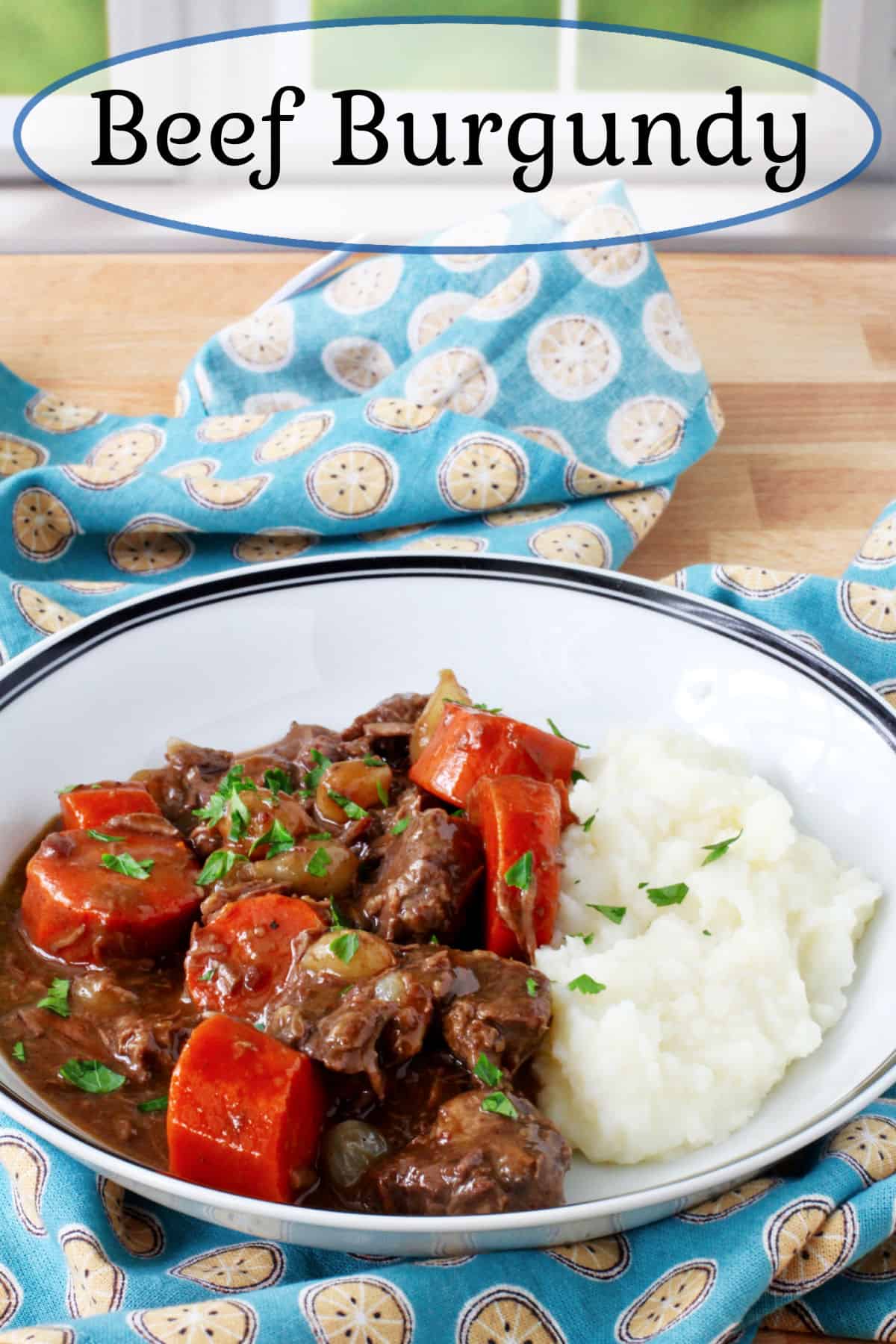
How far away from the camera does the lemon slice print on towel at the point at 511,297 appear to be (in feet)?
19.7

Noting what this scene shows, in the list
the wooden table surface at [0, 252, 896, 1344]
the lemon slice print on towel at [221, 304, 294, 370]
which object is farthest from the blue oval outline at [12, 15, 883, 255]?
the wooden table surface at [0, 252, 896, 1344]

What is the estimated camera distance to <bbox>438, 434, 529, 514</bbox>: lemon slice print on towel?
5.46 meters

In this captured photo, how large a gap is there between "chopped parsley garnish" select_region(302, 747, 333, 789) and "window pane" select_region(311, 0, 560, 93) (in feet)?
23.4

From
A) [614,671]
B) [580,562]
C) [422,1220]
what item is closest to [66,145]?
[580,562]

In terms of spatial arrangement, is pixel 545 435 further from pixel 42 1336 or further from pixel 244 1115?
pixel 42 1336

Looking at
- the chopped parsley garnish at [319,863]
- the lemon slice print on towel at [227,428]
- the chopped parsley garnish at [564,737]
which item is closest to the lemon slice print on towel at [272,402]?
the lemon slice print on towel at [227,428]

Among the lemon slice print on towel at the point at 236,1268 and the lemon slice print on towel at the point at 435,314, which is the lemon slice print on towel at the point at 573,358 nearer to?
the lemon slice print on towel at the point at 435,314

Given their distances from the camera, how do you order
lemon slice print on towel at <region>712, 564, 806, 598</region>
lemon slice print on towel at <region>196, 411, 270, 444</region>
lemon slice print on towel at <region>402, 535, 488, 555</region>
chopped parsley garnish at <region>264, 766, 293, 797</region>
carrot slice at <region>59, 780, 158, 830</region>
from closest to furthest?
carrot slice at <region>59, 780, 158, 830</region>, chopped parsley garnish at <region>264, 766, 293, 797</region>, lemon slice print on towel at <region>712, 564, 806, 598</region>, lemon slice print on towel at <region>402, 535, 488, 555</region>, lemon slice print on towel at <region>196, 411, 270, 444</region>

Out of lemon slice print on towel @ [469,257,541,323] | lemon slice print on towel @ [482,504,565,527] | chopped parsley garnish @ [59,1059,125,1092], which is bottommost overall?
chopped parsley garnish @ [59,1059,125,1092]

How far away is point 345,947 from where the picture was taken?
11.4 ft

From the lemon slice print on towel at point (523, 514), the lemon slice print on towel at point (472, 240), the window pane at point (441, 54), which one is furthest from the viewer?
the window pane at point (441, 54)

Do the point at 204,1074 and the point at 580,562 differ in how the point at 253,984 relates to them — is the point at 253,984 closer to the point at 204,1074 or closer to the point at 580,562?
the point at 204,1074

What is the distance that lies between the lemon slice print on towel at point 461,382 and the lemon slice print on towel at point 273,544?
808mm

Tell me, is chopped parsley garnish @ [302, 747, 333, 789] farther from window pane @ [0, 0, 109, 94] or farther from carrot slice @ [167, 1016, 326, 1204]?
window pane @ [0, 0, 109, 94]
